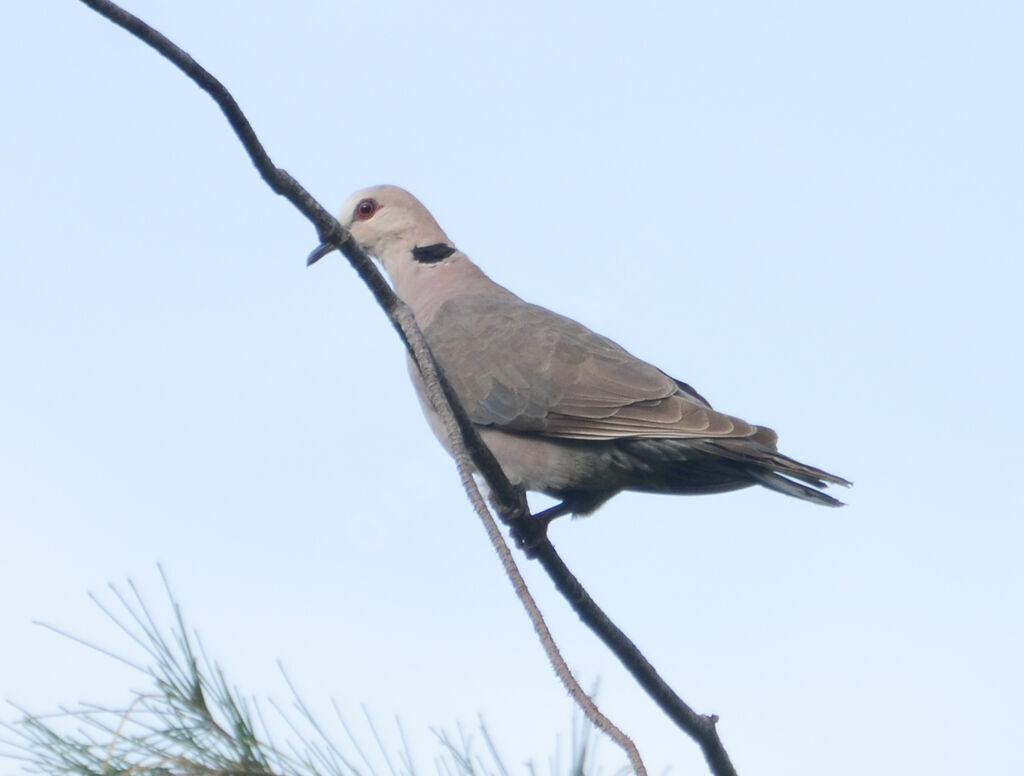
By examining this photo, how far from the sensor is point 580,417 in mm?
4652

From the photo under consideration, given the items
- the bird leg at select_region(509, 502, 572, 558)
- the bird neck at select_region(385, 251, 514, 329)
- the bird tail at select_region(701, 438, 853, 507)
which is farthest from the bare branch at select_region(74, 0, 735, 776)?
the bird neck at select_region(385, 251, 514, 329)

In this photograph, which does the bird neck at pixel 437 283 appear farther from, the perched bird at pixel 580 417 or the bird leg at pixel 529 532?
the bird leg at pixel 529 532

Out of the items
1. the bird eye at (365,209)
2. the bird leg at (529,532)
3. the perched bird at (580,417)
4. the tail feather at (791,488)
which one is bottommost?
the bird leg at (529,532)

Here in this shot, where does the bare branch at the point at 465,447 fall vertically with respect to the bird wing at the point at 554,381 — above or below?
below

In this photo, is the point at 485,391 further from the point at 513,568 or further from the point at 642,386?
the point at 513,568

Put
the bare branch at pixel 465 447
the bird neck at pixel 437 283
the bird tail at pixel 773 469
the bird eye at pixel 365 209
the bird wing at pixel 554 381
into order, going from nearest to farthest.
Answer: the bare branch at pixel 465 447
the bird tail at pixel 773 469
the bird wing at pixel 554 381
the bird neck at pixel 437 283
the bird eye at pixel 365 209

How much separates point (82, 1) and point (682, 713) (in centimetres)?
202

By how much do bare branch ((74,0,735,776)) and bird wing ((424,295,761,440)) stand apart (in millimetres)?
797

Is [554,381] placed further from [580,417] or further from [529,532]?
[529,532]

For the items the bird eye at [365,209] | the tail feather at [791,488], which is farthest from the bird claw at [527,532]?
the bird eye at [365,209]

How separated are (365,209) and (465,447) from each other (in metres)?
2.98

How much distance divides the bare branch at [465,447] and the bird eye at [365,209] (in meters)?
2.49

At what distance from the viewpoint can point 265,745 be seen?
2.23 meters

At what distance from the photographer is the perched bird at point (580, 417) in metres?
4.34
